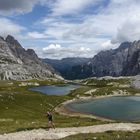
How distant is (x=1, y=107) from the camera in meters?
133

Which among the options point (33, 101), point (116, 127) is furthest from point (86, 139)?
point (33, 101)

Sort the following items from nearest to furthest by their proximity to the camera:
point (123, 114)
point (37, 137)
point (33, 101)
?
point (37, 137)
point (123, 114)
point (33, 101)

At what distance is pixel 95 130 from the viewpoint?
59625mm

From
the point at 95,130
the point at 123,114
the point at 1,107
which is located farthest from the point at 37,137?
the point at 123,114

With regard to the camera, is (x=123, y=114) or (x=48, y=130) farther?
(x=123, y=114)

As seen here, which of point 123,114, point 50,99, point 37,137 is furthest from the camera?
point 50,99

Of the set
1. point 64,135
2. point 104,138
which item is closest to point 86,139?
point 104,138

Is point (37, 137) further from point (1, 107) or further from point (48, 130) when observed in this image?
point (1, 107)

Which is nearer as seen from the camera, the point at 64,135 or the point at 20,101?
the point at 64,135

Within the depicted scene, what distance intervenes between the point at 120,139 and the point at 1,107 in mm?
92057

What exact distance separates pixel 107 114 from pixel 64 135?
351ft

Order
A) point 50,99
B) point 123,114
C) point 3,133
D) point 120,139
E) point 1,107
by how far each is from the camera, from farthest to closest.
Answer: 1. point 50,99
2. point 123,114
3. point 1,107
4. point 3,133
5. point 120,139

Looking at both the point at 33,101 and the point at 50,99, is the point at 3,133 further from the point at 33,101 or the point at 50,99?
the point at 50,99

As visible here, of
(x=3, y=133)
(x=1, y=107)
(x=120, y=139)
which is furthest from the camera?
(x=1, y=107)
